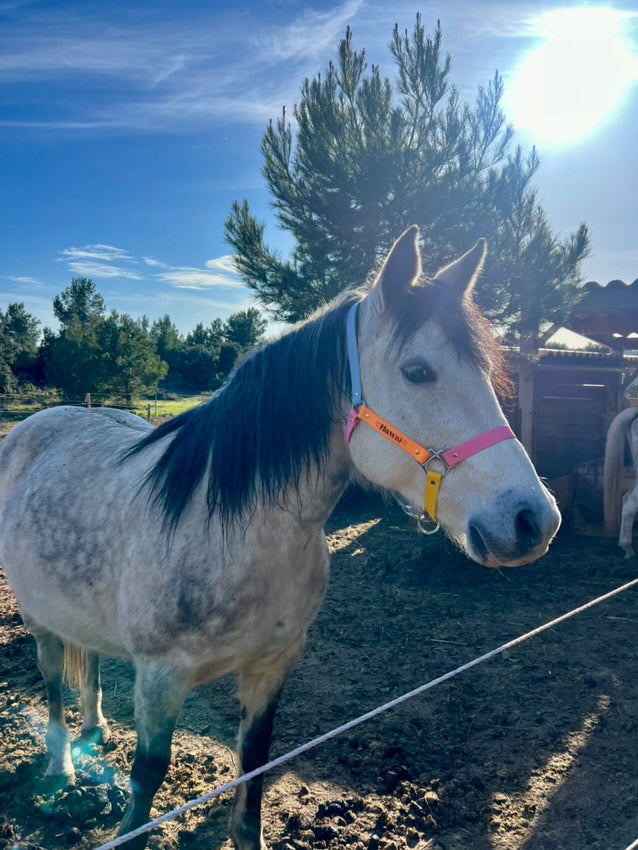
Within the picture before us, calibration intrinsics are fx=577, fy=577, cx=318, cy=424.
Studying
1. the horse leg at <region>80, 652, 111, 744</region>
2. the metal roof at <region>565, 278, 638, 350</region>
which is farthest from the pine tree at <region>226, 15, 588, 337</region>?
the horse leg at <region>80, 652, 111, 744</region>

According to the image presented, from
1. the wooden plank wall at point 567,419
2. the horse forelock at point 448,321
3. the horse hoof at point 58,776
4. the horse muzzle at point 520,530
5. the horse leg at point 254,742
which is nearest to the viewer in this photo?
the horse muzzle at point 520,530

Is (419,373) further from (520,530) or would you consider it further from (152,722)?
(152,722)

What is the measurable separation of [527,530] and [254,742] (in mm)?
1440

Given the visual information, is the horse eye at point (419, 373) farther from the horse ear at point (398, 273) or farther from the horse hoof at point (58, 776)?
the horse hoof at point (58, 776)

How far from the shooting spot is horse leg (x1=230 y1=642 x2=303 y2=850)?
220 cm

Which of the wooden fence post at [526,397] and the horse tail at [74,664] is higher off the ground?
the wooden fence post at [526,397]

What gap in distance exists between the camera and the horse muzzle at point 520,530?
1.44 meters

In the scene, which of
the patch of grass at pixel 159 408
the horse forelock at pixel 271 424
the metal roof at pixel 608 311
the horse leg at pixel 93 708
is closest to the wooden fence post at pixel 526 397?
the metal roof at pixel 608 311

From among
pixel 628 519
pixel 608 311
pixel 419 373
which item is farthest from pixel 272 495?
pixel 608 311

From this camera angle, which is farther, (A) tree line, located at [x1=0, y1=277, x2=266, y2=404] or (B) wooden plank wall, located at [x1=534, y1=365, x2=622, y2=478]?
(A) tree line, located at [x1=0, y1=277, x2=266, y2=404]

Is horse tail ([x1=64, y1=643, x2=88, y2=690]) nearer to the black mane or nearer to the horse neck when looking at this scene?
the black mane

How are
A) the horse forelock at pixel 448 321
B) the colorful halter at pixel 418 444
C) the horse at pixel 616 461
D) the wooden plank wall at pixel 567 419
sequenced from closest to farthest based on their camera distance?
the colorful halter at pixel 418 444 → the horse forelock at pixel 448 321 → the horse at pixel 616 461 → the wooden plank wall at pixel 567 419

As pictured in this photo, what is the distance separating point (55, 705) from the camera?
291cm

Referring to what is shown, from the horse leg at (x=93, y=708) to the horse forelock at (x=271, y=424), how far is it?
5.14 ft
